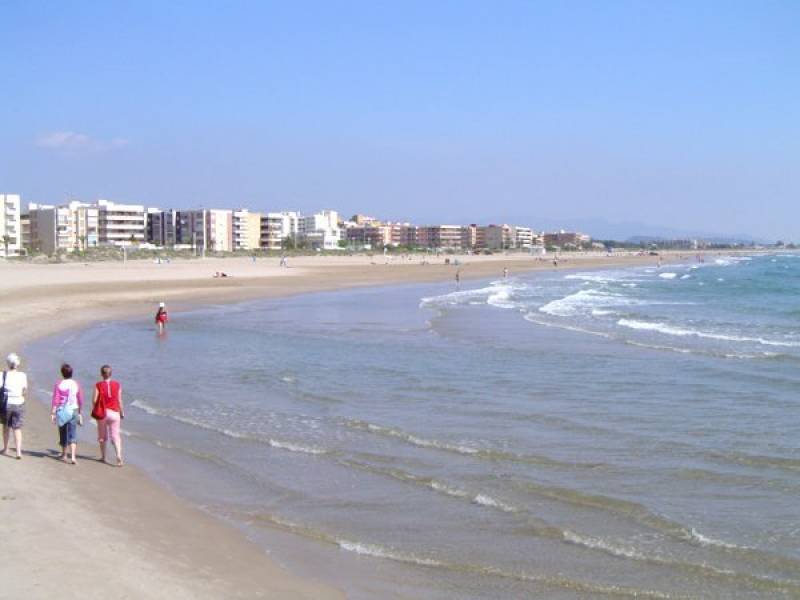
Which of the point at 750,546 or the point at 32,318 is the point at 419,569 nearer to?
the point at 750,546

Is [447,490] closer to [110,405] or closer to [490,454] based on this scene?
[490,454]

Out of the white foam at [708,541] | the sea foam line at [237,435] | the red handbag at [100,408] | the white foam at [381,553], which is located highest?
the red handbag at [100,408]

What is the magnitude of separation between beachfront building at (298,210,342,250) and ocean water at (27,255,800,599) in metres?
135

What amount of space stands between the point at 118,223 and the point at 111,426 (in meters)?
120

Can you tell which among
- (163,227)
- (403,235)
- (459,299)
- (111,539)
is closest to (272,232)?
(163,227)

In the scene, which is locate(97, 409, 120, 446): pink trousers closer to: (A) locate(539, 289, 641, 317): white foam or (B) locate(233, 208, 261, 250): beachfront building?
(A) locate(539, 289, 641, 317): white foam

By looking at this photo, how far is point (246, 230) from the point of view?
142m

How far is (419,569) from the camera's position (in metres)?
6.87

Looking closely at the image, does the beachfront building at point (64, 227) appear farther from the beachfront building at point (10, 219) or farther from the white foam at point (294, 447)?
the white foam at point (294, 447)

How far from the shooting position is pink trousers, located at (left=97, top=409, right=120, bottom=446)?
10008mm

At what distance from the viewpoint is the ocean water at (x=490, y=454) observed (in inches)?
275

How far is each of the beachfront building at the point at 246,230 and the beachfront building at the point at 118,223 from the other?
51.4 feet

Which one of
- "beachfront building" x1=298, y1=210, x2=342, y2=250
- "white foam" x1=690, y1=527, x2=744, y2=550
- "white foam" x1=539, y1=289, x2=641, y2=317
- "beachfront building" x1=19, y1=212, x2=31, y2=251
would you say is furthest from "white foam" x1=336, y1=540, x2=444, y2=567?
"beachfront building" x1=298, y1=210, x2=342, y2=250

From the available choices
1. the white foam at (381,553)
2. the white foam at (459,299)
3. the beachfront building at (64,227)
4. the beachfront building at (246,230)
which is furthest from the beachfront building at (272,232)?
the white foam at (381,553)
